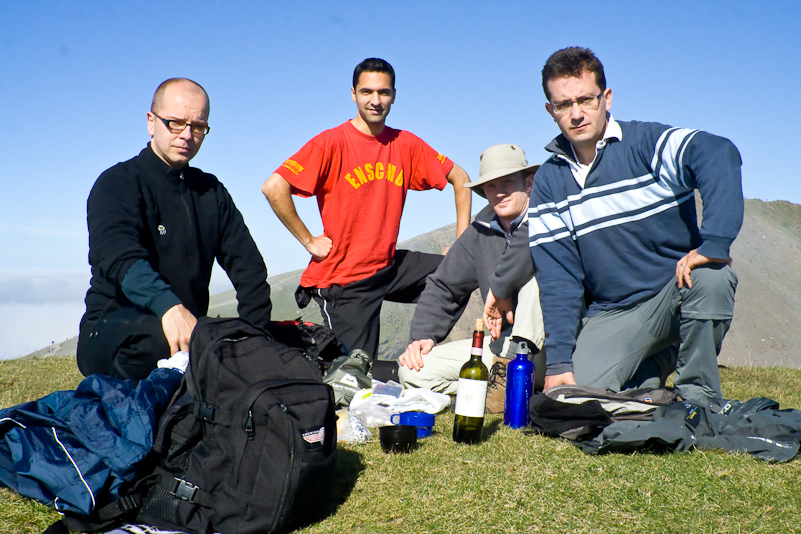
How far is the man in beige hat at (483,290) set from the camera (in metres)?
4.70

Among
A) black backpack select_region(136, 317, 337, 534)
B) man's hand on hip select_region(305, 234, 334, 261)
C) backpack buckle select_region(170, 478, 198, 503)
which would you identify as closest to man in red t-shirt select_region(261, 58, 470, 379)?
man's hand on hip select_region(305, 234, 334, 261)

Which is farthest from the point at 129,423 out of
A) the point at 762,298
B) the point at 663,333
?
the point at 762,298

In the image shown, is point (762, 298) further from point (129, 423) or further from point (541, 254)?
point (129, 423)

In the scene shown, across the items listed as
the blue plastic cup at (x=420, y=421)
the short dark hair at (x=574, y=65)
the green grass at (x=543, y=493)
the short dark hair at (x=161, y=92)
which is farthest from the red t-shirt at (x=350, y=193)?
the green grass at (x=543, y=493)

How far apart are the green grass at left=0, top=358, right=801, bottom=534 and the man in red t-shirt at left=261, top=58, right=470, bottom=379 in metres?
2.68

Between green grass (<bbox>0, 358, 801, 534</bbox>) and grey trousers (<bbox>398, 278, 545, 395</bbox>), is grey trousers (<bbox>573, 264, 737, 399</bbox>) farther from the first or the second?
green grass (<bbox>0, 358, 801, 534</bbox>)

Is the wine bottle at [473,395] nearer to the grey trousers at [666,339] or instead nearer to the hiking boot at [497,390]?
the hiking boot at [497,390]

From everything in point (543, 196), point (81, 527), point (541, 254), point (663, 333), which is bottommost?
point (81, 527)

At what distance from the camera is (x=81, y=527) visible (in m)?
2.63

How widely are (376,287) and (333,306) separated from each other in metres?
0.47

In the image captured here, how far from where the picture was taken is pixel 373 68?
632 cm

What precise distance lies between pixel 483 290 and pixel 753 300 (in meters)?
12.6

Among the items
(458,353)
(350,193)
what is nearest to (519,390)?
(458,353)

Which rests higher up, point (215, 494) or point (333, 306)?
point (333, 306)
